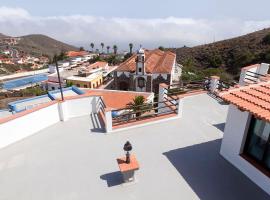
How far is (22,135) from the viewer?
26.1 feet

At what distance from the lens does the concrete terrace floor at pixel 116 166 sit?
543 centimetres

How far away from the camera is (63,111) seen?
906 cm

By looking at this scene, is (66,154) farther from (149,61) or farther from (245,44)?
(245,44)

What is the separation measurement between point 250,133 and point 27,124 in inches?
311

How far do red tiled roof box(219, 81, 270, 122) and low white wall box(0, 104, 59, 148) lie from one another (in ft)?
22.6

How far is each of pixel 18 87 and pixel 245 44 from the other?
72.2 metres

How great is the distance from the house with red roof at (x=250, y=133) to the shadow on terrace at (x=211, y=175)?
0.93 feet

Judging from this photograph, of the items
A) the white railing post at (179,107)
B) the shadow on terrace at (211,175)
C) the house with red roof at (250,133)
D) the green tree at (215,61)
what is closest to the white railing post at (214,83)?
the white railing post at (179,107)

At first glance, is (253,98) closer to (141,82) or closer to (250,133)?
(250,133)

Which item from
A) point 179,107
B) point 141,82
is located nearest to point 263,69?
point 179,107

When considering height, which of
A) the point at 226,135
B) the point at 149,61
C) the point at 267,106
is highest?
the point at 267,106

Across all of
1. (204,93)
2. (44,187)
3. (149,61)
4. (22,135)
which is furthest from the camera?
(149,61)

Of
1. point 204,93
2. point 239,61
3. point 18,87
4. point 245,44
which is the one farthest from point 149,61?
point 18,87

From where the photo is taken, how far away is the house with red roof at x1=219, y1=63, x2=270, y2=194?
5336mm
